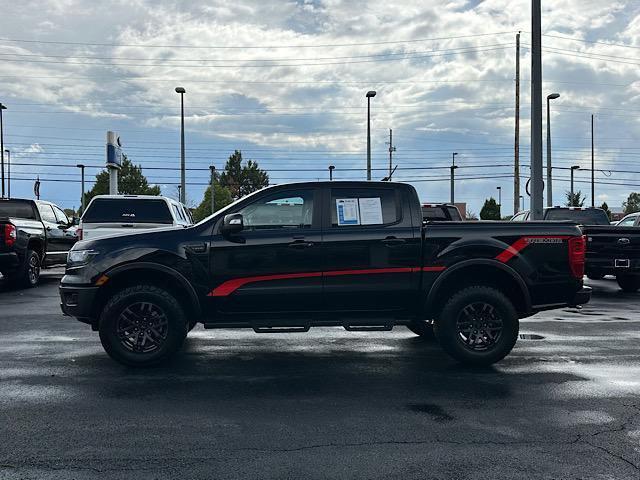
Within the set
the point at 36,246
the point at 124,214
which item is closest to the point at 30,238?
the point at 36,246

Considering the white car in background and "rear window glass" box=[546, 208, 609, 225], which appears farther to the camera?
"rear window glass" box=[546, 208, 609, 225]

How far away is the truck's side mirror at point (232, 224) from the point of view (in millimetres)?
5863

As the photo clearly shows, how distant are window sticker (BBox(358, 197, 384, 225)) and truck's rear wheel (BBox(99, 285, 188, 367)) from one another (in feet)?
7.06

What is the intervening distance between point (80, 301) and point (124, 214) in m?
6.10

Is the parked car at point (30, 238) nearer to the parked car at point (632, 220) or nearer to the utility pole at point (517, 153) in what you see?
the parked car at point (632, 220)

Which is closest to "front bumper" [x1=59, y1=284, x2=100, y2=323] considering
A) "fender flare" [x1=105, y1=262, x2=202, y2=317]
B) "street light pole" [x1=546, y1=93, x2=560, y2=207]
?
"fender flare" [x1=105, y1=262, x2=202, y2=317]

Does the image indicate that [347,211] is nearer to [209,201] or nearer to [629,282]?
[629,282]

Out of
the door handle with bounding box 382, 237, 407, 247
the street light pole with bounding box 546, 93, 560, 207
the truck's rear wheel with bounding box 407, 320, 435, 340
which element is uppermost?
the street light pole with bounding box 546, 93, 560, 207

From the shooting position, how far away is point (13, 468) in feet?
11.7

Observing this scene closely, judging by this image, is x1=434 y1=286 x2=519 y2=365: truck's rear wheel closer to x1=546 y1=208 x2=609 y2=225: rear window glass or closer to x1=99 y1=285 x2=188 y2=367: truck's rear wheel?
x1=99 y1=285 x2=188 y2=367: truck's rear wheel

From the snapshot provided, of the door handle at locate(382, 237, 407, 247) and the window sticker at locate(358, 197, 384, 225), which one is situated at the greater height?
the window sticker at locate(358, 197, 384, 225)

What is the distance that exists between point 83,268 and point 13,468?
2.75 meters

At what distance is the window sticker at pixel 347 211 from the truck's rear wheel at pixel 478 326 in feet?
4.37

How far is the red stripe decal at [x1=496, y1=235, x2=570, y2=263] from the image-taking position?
6.14 meters
